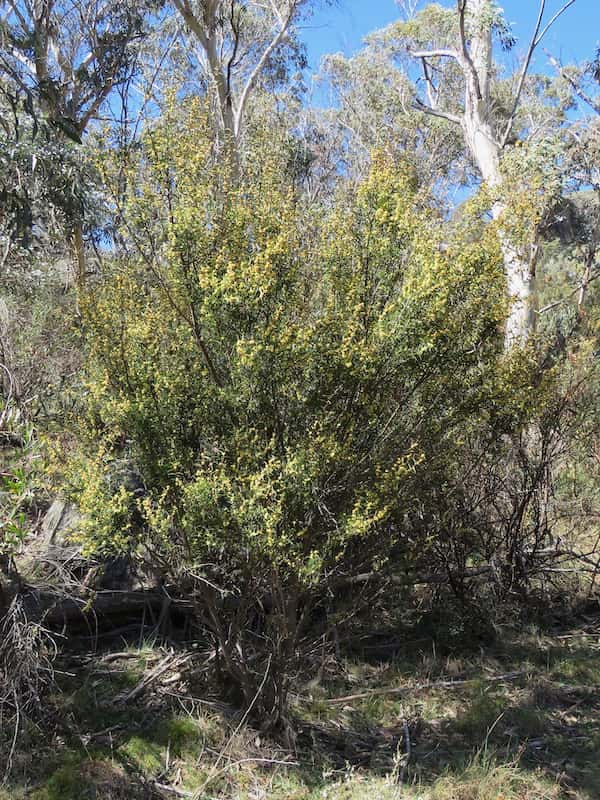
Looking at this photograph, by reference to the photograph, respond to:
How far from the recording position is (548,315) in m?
13.5

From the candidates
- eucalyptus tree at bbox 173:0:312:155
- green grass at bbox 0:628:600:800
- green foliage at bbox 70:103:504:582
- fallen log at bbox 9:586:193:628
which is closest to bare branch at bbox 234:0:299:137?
eucalyptus tree at bbox 173:0:312:155

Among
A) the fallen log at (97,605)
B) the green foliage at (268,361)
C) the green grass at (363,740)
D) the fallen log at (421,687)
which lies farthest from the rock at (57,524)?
the fallen log at (421,687)

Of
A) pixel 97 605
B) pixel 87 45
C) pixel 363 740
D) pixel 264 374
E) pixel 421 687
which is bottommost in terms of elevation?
pixel 363 740

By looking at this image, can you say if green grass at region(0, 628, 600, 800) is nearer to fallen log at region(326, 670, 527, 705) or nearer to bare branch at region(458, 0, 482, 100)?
fallen log at region(326, 670, 527, 705)

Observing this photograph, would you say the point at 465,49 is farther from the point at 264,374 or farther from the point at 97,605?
the point at 97,605

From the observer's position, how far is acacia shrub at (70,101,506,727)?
4.70m

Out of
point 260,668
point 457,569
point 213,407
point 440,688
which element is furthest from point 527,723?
point 213,407

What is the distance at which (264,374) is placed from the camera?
4723 mm

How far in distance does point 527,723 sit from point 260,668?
2.21 meters

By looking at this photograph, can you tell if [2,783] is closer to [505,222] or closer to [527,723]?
[527,723]

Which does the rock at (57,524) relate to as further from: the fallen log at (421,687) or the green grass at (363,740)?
the fallen log at (421,687)

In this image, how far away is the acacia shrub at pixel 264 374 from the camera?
470cm

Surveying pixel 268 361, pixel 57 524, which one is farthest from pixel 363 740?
pixel 268 361

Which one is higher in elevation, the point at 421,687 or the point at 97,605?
the point at 97,605
